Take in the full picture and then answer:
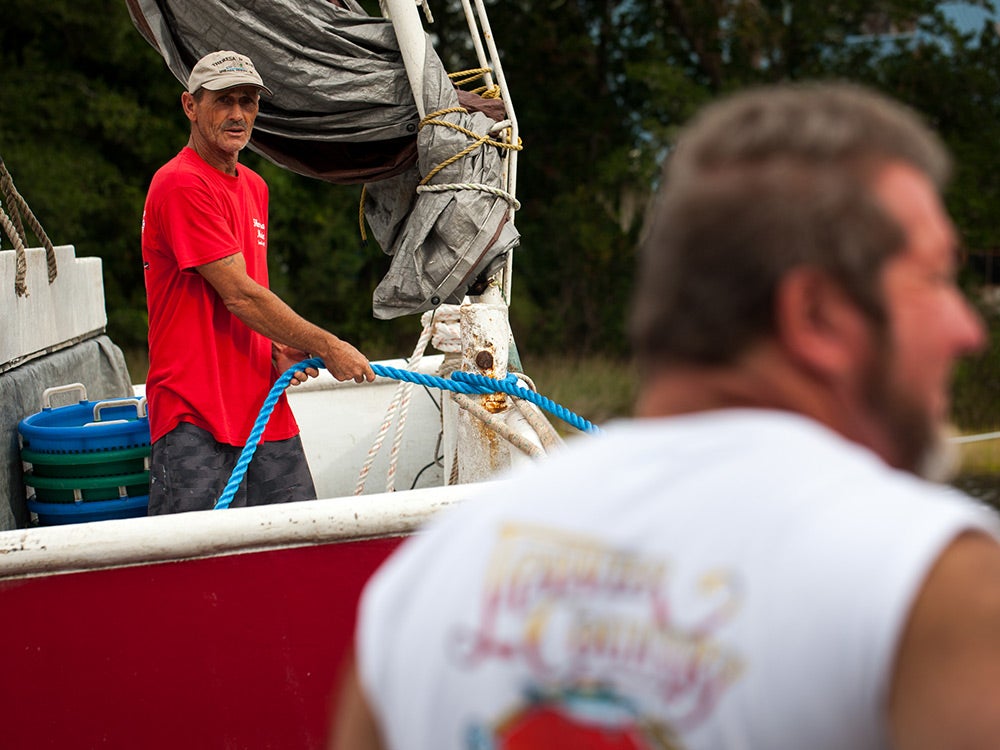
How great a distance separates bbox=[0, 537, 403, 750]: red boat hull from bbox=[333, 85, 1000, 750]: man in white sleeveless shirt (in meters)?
1.93

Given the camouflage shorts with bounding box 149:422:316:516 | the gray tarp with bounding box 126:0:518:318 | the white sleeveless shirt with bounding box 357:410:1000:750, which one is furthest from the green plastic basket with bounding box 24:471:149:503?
the white sleeveless shirt with bounding box 357:410:1000:750

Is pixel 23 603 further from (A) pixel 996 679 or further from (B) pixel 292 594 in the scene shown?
(A) pixel 996 679

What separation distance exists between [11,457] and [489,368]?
1.44 m

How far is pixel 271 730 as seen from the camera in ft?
9.43

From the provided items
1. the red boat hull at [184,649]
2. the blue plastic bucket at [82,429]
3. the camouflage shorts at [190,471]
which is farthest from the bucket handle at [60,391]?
the red boat hull at [184,649]

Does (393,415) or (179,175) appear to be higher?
(179,175)

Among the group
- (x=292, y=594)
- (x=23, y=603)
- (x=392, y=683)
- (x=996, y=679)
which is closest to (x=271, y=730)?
(x=292, y=594)

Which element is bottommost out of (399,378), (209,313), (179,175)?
(399,378)

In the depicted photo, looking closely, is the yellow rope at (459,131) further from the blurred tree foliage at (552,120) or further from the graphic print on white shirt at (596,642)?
the blurred tree foliage at (552,120)

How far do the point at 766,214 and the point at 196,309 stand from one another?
2620mm

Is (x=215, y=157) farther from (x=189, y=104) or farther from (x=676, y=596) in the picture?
(x=676, y=596)

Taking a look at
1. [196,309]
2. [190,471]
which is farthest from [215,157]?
[190,471]

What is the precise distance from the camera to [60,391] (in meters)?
3.94

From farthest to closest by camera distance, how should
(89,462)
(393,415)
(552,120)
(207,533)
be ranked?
(552,120) < (393,415) < (89,462) < (207,533)
